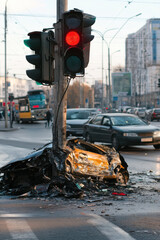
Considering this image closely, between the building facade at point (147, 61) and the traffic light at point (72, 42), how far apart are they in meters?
108

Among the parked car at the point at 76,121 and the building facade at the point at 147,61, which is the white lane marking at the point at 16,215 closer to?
the parked car at the point at 76,121

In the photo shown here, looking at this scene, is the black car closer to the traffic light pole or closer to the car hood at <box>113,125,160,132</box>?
the car hood at <box>113,125,160,132</box>

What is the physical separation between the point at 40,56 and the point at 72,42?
0.59m

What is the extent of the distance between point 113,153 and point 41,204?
7.88 ft

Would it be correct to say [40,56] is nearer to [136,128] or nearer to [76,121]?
[136,128]

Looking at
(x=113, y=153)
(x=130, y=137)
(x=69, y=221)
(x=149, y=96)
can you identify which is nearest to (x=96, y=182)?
(x=113, y=153)

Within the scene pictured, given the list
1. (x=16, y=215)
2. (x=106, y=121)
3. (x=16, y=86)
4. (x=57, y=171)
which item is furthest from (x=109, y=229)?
(x=16, y=86)

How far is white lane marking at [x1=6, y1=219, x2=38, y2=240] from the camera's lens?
178 inches

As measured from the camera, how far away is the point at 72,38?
7219 mm

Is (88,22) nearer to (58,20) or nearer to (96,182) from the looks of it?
(58,20)

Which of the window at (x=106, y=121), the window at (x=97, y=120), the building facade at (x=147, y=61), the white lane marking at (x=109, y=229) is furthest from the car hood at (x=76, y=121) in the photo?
the building facade at (x=147, y=61)

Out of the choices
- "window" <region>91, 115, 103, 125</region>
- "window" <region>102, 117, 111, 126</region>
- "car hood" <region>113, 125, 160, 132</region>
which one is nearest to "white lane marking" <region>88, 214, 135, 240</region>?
"car hood" <region>113, 125, 160, 132</region>

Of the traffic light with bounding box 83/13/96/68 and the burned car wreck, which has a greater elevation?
the traffic light with bounding box 83/13/96/68

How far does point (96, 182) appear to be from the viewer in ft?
25.1
